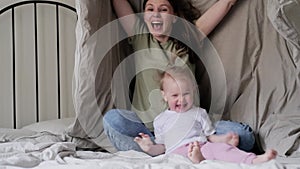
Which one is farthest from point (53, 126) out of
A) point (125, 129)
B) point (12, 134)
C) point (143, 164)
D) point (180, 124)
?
point (143, 164)

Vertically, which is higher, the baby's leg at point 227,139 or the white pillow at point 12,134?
the baby's leg at point 227,139

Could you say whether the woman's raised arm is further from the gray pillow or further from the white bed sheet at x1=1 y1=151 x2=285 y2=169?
the white bed sheet at x1=1 y1=151 x2=285 y2=169

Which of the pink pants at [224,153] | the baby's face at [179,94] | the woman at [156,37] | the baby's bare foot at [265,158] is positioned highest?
the woman at [156,37]

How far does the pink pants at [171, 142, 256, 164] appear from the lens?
117cm

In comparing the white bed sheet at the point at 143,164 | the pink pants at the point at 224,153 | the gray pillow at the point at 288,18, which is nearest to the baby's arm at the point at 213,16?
the gray pillow at the point at 288,18

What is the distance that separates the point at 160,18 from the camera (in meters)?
1.65

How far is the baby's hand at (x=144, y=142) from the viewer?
4.61 feet

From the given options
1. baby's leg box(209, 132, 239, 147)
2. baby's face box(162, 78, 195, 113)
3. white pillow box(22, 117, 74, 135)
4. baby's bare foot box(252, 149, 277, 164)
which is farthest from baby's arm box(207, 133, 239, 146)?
white pillow box(22, 117, 74, 135)

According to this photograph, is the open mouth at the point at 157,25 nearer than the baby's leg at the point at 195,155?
No

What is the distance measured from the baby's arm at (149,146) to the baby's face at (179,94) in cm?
12

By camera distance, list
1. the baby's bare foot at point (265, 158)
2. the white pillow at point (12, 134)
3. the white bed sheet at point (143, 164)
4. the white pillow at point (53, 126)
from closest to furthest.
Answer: the white bed sheet at point (143, 164) < the baby's bare foot at point (265, 158) < the white pillow at point (12, 134) < the white pillow at point (53, 126)

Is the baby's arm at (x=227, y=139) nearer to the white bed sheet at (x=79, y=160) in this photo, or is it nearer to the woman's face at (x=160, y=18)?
the white bed sheet at (x=79, y=160)

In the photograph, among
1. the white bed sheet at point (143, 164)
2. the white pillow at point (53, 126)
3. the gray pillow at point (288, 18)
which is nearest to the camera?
the white bed sheet at point (143, 164)

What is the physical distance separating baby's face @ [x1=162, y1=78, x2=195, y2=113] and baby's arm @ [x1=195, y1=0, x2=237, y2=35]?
0.89 ft
